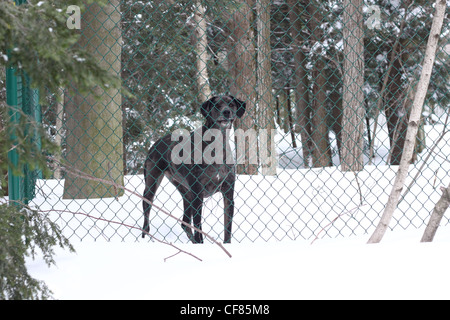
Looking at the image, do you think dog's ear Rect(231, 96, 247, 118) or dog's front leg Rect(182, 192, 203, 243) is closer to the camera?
dog's front leg Rect(182, 192, 203, 243)

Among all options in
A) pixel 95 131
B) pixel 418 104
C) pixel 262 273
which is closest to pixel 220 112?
pixel 418 104

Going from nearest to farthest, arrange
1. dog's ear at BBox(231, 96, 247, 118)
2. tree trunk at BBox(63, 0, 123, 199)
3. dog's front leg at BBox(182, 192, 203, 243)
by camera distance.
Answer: dog's front leg at BBox(182, 192, 203, 243) < dog's ear at BBox(231, 96, 247, 118) < tree trunk at BBox(63, 0, 123, 199)

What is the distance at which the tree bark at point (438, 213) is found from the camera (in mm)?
2699

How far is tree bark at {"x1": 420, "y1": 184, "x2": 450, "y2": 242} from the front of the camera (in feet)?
8.86

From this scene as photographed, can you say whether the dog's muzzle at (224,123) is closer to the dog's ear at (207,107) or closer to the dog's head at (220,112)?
the dog's head at (220,112)

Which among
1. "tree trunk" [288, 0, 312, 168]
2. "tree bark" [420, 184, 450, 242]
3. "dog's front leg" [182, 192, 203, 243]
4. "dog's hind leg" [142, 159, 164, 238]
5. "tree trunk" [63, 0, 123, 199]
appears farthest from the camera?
"tree trunk" [288, 0, 312, 168]

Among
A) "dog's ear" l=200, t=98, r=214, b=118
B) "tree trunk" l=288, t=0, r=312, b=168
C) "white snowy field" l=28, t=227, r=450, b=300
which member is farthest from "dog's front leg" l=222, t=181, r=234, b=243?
"tree trunk" l=288, t=0, r=312, b=168

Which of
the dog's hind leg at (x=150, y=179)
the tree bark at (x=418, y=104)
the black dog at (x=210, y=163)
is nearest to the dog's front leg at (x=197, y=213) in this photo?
the black dog at (x=210, y=163)

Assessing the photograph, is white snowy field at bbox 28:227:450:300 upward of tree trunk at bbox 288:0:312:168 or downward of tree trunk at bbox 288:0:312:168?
downward

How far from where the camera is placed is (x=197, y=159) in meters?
4.12

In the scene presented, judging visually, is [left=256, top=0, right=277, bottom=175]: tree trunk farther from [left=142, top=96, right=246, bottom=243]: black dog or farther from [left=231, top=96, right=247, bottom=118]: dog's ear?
[left=142, top=96, right=246, bottom=243]: black dog

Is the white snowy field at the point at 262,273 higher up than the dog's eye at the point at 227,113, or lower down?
lower down
